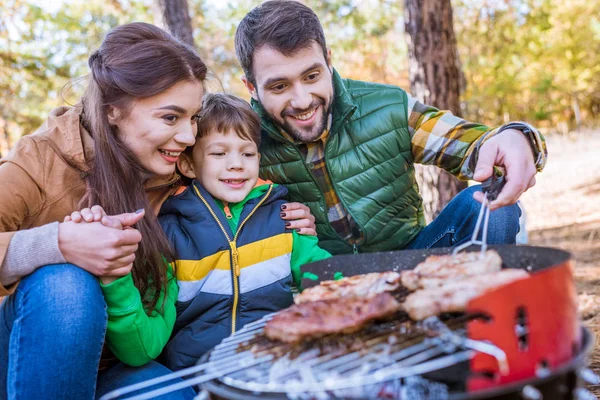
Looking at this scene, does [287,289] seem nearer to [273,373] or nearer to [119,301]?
[119,301]

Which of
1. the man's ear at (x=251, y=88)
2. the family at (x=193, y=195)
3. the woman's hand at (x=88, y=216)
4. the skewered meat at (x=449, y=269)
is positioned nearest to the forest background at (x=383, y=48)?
the man's ear at (x=251, y=88)

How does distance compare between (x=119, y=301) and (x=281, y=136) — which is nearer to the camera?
(x=119, y=301)

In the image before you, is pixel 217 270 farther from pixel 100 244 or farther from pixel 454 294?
pixel 454 294

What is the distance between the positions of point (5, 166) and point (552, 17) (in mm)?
19750

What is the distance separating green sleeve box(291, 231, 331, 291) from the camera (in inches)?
102

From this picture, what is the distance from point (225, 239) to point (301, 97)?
34.3 inches

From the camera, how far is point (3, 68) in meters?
9.08

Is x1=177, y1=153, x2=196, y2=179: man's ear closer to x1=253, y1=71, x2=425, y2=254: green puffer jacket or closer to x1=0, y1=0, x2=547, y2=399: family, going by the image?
x1=0, y1=0, x2=547, y2=399: family

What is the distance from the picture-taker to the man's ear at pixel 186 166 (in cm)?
270

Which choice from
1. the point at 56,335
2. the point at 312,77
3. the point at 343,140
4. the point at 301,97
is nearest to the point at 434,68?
the point at 343,140

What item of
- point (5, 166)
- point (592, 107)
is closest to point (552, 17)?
point (592, 107)

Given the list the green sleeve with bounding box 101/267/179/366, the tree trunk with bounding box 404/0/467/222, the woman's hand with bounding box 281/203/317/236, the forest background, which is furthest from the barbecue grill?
the forest background

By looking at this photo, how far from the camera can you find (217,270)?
241cm

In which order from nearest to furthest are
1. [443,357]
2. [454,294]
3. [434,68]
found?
[443,357] → [454,294] → [434,68]
